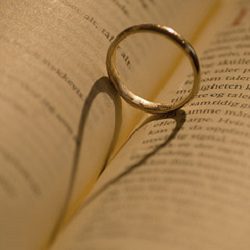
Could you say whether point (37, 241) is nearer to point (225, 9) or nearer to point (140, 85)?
point (140, 85)

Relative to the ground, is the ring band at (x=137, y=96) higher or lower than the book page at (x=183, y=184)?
higher

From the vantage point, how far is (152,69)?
0.75m

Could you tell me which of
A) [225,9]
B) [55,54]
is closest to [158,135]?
[55,54]

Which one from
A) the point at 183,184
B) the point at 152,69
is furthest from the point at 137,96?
the point at 183,184

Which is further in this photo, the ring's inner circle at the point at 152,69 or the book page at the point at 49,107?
the ring's inner circle at the point at 152,69

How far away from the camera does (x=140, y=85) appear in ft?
2.41

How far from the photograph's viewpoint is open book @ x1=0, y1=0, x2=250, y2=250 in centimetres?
58

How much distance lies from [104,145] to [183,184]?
4.7 inches

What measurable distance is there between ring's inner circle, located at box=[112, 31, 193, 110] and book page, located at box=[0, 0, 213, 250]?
1 centimetres

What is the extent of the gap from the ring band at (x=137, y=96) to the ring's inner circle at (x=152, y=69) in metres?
0.01

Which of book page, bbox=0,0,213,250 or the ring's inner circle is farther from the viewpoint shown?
the ring's inner circle

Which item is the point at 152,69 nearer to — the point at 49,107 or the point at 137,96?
the point at 137,96

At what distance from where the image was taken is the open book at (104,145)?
579mm

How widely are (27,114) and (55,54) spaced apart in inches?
3.3
